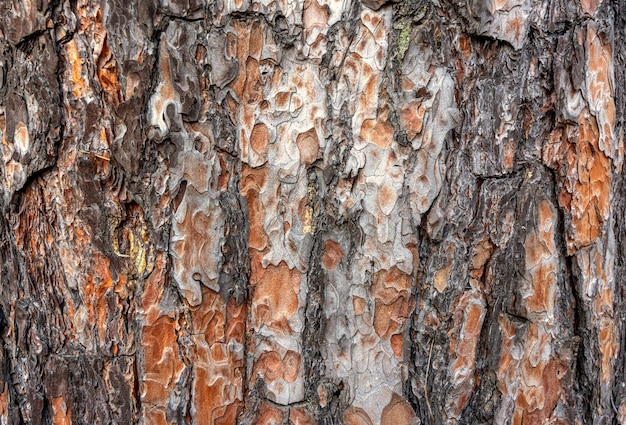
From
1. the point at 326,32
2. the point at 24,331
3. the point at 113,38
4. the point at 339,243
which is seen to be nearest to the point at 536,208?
the point at 339,243

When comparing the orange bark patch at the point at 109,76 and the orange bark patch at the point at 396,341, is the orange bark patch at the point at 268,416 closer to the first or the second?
the orange bark patch at the point at 396,341

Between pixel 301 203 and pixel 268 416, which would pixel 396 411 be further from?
pixel 301 203

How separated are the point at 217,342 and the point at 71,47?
0.56m

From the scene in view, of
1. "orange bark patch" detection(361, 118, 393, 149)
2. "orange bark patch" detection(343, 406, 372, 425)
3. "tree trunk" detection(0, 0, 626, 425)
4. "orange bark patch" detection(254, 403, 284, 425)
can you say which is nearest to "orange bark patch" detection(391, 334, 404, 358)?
"tree trunk" detection(0, 0, 626, 425)

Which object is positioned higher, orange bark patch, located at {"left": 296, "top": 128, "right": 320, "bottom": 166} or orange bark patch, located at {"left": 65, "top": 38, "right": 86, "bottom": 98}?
orange bark patch, located at {"left": 65, "top": 38, "right": 86, "bottom": 98}

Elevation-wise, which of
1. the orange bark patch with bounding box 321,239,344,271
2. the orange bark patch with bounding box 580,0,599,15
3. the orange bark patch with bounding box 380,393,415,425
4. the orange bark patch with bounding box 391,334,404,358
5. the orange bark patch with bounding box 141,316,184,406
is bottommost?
the orange bark patch with bounding box 380,393,415,425

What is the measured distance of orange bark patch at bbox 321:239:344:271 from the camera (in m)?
0.97

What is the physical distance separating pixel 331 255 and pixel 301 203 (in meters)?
0.11

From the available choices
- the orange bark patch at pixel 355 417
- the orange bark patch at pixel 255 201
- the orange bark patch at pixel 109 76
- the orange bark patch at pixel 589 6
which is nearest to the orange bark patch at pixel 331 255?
the orange bark patch at pixel 255 201

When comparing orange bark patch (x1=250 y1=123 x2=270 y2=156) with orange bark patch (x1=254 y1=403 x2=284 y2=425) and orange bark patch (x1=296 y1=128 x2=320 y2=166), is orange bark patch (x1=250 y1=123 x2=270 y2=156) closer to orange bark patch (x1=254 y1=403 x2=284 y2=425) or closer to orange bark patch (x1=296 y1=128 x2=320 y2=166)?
orange bark patch (x1=296 y1=128 x2=320 y2=166)

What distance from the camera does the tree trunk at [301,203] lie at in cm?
95

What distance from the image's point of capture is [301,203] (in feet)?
3.17

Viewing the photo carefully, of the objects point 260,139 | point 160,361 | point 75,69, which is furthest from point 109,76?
point 160,361

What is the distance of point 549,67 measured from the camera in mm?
1000
